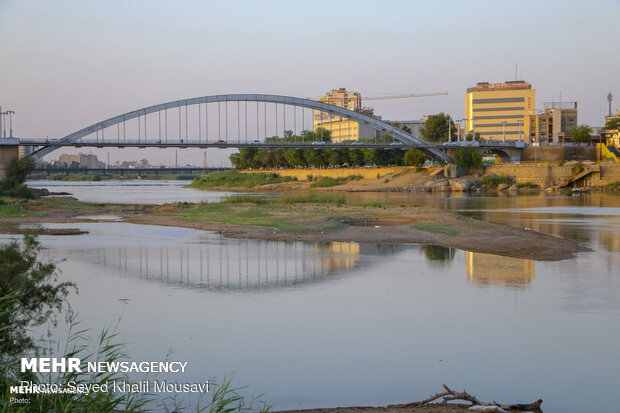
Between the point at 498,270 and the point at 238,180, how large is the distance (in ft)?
310

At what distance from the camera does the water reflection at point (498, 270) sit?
15.9 m

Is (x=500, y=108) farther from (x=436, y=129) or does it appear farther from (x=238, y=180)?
(x=238, y=180)

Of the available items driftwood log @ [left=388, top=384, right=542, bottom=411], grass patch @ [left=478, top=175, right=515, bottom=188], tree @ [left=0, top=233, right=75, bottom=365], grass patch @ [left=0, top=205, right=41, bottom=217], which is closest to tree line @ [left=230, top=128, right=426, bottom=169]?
grass patch @ [left=478, top=175, right=515, bottom=188]

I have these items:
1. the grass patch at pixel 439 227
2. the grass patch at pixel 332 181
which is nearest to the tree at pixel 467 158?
the grass patch at pixel 332 181

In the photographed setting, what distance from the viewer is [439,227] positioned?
27.9m

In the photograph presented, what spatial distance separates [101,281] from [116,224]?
17191 millimetres

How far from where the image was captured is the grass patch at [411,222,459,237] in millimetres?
26125

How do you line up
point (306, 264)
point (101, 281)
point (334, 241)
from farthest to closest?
point (334, 241) → point (306, 264) → point (101, 281)

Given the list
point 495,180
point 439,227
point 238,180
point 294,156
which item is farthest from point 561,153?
point 439,227

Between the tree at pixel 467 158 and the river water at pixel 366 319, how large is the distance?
63.3m

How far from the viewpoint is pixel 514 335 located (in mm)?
10977

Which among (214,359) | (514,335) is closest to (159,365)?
(214,359)

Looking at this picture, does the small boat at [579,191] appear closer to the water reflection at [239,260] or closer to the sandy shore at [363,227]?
the sandy shore at [363,227]

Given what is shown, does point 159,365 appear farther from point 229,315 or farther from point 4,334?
point 229,315
